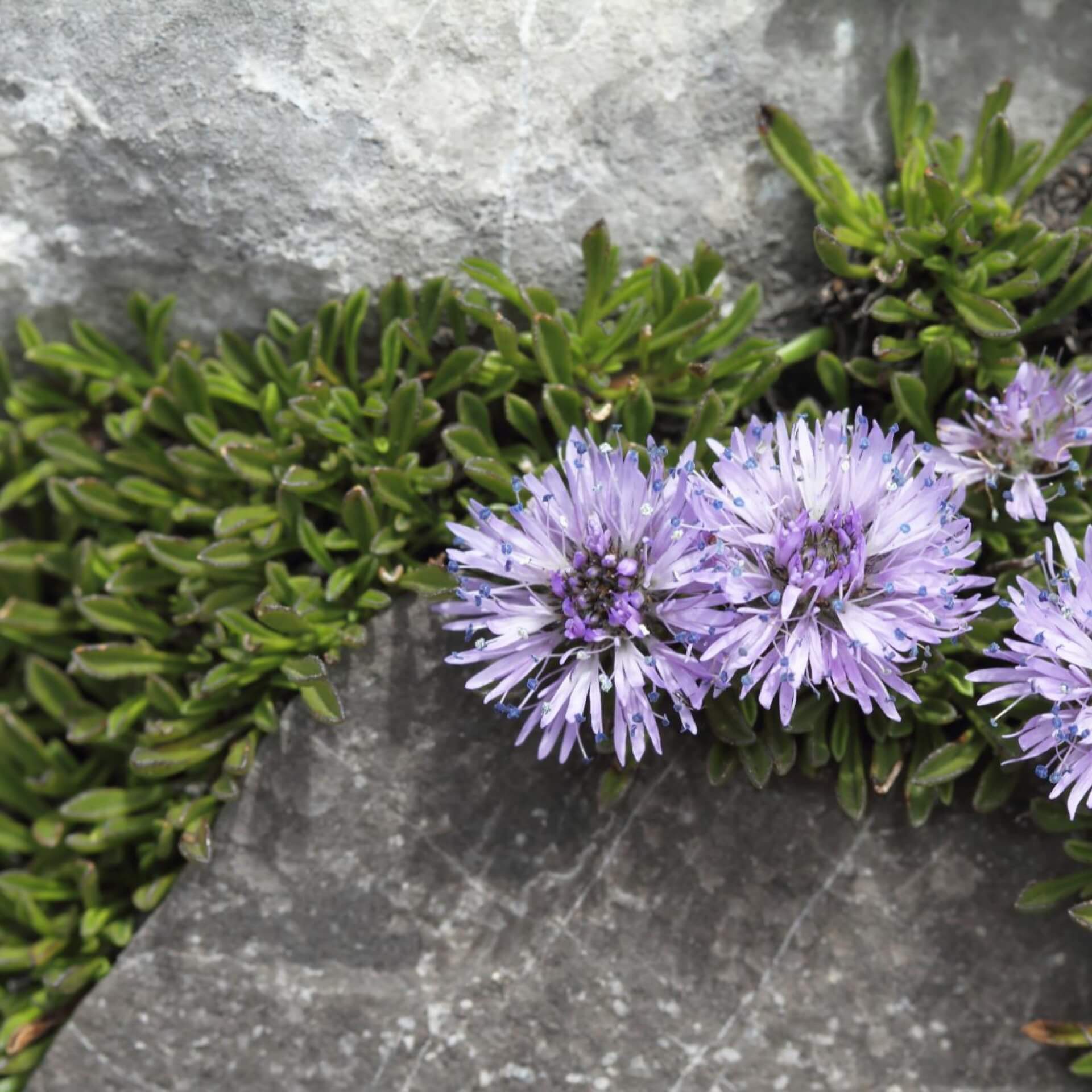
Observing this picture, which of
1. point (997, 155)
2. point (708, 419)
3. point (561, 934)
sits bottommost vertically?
point (561, 934)

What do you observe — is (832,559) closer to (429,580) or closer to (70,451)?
(429,580)

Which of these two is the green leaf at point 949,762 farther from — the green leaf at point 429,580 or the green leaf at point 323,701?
the green leaf at point 323,701

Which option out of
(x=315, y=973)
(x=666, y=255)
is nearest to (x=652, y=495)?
(x=666, y=255)

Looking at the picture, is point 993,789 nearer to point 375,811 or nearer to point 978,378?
point 978,378

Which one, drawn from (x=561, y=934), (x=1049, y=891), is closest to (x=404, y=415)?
(x=561, y=934)

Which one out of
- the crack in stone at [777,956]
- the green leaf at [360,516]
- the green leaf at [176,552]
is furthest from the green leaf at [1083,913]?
the green leaf at [176,552]
